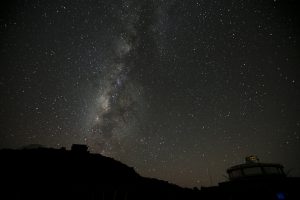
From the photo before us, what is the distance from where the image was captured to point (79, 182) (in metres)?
10.6

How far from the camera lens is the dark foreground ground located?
33.5 ft

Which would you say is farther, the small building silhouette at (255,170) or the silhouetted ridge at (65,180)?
the small building silhouette at (255,170)

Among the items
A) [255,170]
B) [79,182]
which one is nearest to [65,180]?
[79,182]

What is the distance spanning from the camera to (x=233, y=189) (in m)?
13.9

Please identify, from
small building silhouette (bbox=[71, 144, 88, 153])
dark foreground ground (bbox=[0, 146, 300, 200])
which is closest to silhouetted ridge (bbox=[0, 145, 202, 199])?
dark foreground ground (bbox=[0, 146, 300, 200])

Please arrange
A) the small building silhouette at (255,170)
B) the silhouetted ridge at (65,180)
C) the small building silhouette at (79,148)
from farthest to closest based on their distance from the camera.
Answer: the small building silhouette at (255,170), the small building silhouette at (79,148), the silhouetted ridge at (65,180)

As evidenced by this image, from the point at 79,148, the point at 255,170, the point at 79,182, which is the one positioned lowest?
the point at 79,182

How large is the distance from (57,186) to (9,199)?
6.03ft

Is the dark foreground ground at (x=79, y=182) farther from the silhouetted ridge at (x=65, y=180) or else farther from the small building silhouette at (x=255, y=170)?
the small building silhouette at (x=255, y=170)

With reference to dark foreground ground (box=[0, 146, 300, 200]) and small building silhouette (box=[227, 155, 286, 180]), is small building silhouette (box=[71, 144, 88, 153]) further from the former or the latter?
small building silhouette (box=[227, 155, 286, 180])

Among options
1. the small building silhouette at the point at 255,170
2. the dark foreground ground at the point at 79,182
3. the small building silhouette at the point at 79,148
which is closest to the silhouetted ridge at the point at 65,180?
the dark foreground ground at the point at 79,182

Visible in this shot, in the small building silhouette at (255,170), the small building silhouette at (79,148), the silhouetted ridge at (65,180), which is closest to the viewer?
the silhouetted ridge at (65,180)

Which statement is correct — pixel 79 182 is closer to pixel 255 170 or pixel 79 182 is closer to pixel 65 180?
pixel 65 180

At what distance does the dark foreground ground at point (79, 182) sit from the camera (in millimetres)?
10203
